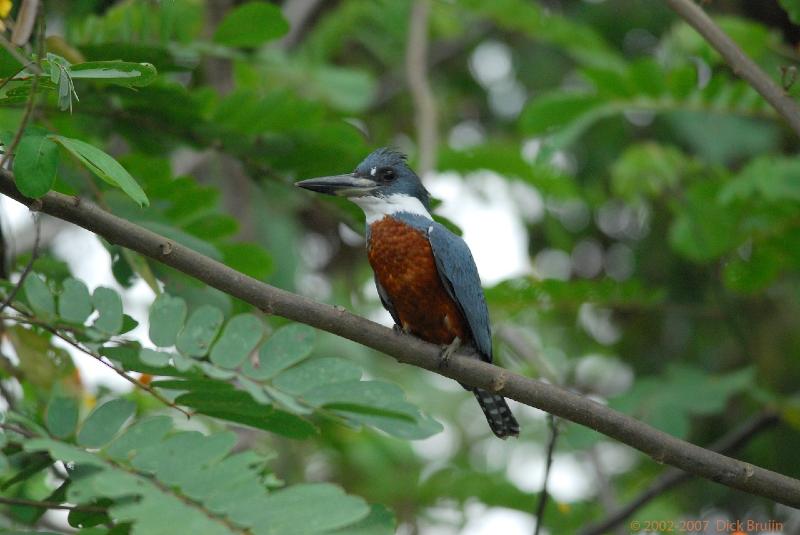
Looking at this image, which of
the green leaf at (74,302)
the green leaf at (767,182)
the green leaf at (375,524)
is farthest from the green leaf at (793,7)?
the green leaf at (74,302)

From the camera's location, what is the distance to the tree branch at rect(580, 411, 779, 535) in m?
4.04

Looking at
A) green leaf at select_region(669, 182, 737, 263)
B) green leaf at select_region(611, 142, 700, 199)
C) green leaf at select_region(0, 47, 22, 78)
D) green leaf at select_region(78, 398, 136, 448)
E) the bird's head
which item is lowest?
green leaf at select_region(78, 398, 136, 448)

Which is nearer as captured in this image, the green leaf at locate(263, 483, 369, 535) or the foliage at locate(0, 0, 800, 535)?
the green leaf at locate(263, 483, 369, 535)

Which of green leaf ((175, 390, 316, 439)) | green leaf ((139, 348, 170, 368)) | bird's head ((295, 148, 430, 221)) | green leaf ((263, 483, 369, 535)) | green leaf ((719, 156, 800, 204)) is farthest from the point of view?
green leaf ((719, 156, 800, 204))

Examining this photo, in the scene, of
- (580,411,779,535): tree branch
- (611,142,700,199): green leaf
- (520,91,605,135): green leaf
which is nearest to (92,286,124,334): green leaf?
(580,411,779,535): tree branch

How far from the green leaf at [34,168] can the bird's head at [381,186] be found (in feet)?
4.56

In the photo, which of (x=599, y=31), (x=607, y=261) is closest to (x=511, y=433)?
(x=607, y=261)

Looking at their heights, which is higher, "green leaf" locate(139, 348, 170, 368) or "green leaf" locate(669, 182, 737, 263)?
"green leaf" locate(669, 182, 737, 263)

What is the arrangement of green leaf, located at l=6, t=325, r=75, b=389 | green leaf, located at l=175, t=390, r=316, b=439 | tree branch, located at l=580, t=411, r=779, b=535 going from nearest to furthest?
1. green leaf, located at l=175, t=390, r=316, b=439
2. green leaf, located at l=6, t=325, r=75, b=389
3. tree branch, located at l=580, t=411, r=779, b=535

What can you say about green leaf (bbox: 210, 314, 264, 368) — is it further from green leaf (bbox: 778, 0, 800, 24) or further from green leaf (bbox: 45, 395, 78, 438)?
green leaf (bbox: 778, 0, 800, 24)

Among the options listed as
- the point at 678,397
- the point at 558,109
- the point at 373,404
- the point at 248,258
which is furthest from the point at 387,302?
the point at 373,404

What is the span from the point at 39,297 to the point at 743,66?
2.13 metres

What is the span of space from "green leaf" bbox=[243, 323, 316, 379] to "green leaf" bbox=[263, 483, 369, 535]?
69cm

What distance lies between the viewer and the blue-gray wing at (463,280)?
156 inches
